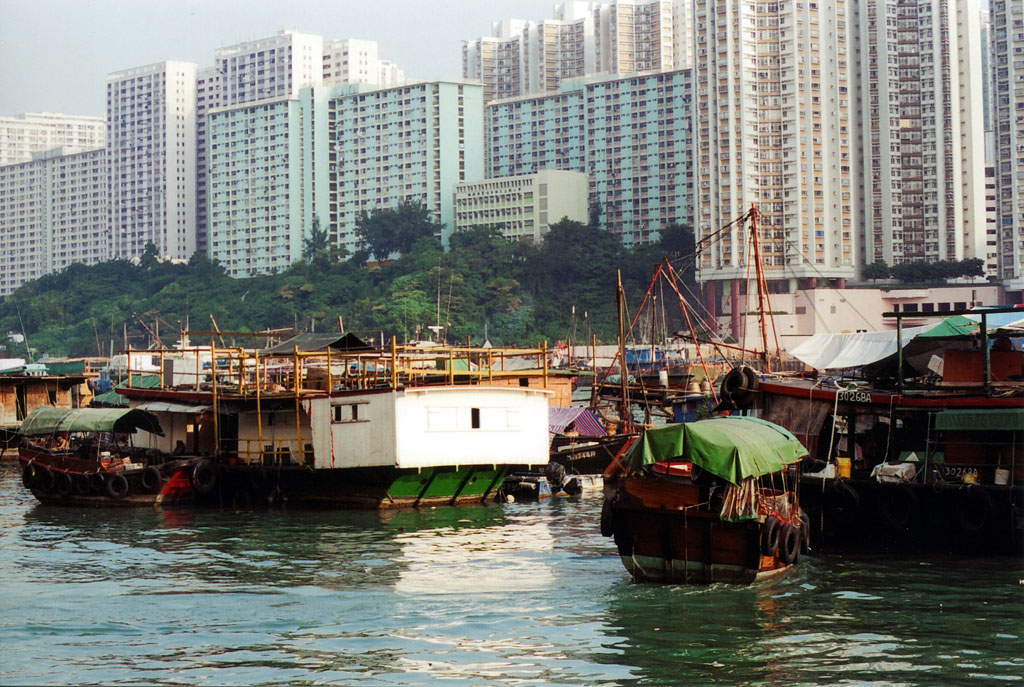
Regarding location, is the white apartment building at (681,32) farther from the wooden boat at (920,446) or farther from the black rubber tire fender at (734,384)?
the wooden boat at (920,446)

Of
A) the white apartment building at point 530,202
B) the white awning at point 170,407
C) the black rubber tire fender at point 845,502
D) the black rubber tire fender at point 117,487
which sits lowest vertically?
the black rubber tire fender at point 117,487

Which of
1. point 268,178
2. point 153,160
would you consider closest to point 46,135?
point 153,160

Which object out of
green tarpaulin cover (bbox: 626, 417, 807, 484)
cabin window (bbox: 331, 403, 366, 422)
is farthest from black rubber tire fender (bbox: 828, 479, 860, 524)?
cabin window (bbox: 331, 403, 366, 422)

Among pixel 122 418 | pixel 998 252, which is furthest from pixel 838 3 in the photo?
pixel 122 418

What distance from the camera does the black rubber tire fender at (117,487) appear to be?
30.0 m

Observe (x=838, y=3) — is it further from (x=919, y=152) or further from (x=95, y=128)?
(x=95, y=128)

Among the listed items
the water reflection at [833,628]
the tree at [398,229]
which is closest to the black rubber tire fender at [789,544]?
the water reflection at [833,628]

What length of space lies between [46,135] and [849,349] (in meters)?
152

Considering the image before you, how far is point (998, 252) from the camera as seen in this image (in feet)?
358

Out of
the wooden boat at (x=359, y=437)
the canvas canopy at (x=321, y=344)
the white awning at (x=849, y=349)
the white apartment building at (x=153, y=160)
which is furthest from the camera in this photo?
the white apartment building at (x=153, y=160)

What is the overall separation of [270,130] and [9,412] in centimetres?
9200

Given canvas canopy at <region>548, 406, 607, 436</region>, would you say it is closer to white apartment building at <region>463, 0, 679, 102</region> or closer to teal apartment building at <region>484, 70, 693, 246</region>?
teal apartment building at <region>484, 70, 693, 246</region>

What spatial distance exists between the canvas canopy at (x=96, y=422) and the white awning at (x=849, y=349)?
49.4 feet

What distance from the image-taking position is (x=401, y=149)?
428 feet
